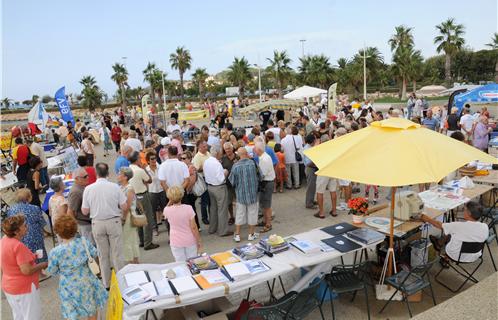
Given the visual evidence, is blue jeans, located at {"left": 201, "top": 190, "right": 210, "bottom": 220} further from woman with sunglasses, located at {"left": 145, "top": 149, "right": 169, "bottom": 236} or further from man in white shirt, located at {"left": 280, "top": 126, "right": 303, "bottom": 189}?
man in white shirt, located at {"left": 280, "top": 126, "right": 303, "bottom": 189}

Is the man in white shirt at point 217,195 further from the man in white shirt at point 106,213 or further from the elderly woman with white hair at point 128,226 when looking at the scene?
the man in white shirt at point 106,213

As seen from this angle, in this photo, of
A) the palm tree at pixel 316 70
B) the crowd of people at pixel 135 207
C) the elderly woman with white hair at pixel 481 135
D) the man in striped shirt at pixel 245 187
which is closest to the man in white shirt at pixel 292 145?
the crowd of people at pixel 135 207

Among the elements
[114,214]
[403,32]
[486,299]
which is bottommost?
[486,299]

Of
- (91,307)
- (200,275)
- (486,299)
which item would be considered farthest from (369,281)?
(91,307)

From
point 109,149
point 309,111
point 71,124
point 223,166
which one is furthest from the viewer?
point 309,111

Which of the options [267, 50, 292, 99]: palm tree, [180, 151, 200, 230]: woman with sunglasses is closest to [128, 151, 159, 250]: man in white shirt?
[180, 151, 200, 230]: woman with sunglasses

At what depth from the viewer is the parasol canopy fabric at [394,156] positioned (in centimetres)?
381

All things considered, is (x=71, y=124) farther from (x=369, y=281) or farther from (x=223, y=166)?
(x=369, y=281)

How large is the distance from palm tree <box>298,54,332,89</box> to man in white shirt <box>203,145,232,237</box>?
39959mm

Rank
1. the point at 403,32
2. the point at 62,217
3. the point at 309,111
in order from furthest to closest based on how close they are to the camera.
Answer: the point at 403,32 < the point at 309,111 < the point at 62,217

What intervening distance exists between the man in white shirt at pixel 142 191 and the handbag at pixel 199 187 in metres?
0.84

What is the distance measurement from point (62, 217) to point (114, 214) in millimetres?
1209

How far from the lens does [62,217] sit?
12.8 ft

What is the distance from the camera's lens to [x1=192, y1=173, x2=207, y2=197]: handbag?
23.0 ft
